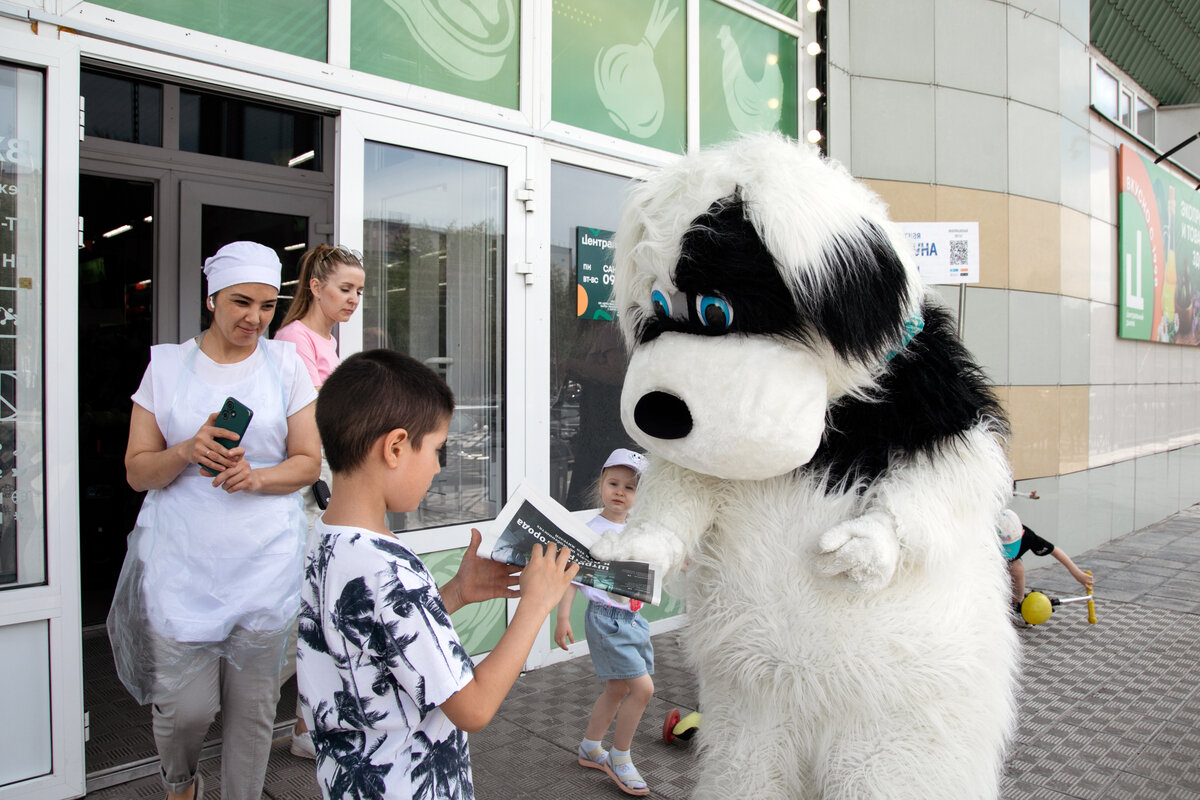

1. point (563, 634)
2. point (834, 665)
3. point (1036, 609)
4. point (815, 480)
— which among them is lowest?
point (1036, 609)

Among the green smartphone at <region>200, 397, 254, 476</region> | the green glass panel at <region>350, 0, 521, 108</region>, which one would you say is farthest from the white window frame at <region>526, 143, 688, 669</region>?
the green smartphone at <region>200, 397, 254, 476</region>

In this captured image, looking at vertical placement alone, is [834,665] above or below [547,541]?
below

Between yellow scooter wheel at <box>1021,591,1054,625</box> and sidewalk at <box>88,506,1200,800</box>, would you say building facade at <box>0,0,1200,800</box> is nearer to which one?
sidewalk at <box>88,506,1200,800</box>

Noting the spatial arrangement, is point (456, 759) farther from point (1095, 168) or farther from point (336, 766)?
point (1095, 168)

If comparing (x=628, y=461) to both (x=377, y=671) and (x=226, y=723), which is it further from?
(x=377, y=671)

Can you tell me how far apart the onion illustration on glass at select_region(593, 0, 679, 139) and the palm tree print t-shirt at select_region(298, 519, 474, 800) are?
369 cm

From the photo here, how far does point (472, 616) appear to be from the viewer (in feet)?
13.1

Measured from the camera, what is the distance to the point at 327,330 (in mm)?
3141

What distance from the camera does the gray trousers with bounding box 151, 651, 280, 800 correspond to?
2264 mm

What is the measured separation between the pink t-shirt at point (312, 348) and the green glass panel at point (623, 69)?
197 centimetres

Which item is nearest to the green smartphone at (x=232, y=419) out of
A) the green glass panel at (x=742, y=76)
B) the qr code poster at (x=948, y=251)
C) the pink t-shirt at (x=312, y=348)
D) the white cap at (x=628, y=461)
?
the pink t-shirt at (x=312, y=348)

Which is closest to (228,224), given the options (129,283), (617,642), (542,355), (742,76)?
(129,283)

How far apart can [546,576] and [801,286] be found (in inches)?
32.4

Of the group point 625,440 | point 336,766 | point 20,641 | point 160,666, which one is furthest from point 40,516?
point 625,440
